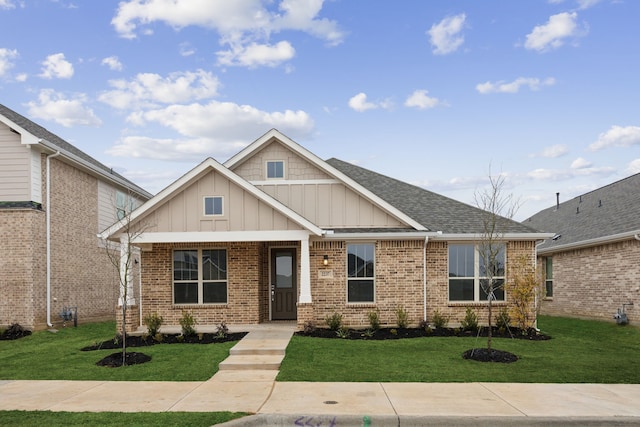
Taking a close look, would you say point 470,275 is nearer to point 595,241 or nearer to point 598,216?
point 595,241

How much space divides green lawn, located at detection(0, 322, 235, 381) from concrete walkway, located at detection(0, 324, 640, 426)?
0.49m

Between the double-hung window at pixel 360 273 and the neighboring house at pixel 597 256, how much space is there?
8.38 meters

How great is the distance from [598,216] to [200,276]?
16463 millimetres

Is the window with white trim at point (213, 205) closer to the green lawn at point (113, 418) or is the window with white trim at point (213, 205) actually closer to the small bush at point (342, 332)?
the small bush at point (342, 332)

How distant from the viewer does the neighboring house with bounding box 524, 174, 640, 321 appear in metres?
17.0

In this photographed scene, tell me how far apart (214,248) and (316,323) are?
385cm

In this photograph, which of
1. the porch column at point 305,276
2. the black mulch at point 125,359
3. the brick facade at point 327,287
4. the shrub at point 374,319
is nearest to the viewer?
the black mulch at point 125,359

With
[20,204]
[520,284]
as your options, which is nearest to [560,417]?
[520,284]

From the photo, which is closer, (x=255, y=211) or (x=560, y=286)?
(x=255, y=211)

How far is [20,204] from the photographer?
51.5 ft

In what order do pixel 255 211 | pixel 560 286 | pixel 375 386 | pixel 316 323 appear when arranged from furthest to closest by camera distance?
pixel 560 286, pixel 316 323, pixel 255 211, pixel 375 386

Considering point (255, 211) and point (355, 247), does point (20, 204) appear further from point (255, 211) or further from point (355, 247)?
point (355, 247)

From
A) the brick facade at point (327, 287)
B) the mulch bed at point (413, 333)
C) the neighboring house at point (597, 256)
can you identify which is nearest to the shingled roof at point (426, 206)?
the brick facade at point (327, 287)

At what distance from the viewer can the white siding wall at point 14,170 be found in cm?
1577
